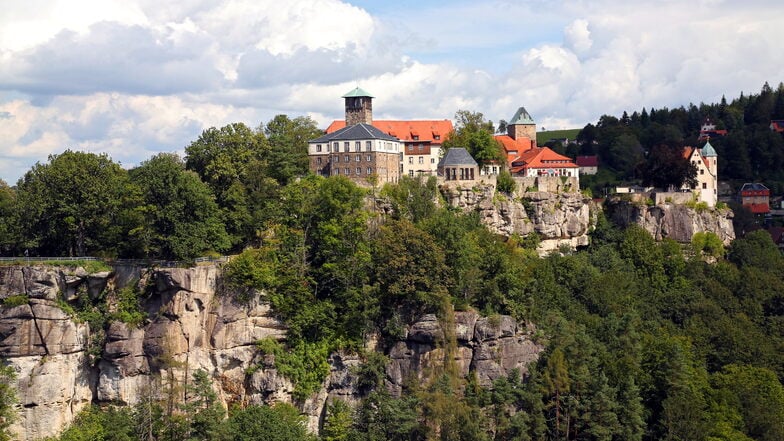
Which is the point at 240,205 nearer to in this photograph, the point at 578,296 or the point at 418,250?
the point at 418,250

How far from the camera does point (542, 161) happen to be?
9694cm

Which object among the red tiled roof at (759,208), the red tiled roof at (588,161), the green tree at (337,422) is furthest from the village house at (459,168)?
the red tiled roof at (588,161)

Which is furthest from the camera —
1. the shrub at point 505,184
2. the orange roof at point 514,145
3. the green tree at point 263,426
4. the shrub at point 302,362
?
the orange roof at point 514,145

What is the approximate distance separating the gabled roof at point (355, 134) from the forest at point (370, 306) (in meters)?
5.57

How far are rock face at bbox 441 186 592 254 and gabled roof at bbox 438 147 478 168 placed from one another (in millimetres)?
2414

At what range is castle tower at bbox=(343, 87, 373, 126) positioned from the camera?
8944 cm

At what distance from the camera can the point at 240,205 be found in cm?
7150

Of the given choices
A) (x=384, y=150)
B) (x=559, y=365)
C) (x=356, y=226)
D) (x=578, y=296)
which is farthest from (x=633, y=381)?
(x=384, y=150)

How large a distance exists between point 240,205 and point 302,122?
65.3 ft

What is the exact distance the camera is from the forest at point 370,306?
63.7 meters

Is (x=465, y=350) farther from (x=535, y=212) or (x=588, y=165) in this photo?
(x=588, y=165)

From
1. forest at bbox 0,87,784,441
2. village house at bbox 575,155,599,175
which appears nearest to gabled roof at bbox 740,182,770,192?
village house at bbox 575,155,599,175

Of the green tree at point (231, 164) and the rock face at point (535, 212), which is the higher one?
the green tree at point (231, 164)

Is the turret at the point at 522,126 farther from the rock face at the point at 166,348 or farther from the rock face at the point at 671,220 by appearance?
the rock face at the point at 166,348
